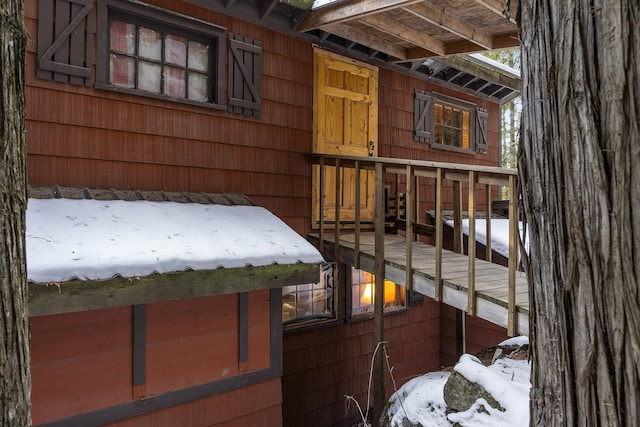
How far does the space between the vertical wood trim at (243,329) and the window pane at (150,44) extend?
8.41 feet

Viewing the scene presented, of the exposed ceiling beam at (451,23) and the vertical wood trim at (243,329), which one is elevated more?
the exposed ceiling beam at (451,23)

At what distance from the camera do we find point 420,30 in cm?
591

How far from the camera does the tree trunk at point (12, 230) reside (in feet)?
3.96

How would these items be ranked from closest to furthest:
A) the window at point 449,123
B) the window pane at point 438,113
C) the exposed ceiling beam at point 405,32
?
the exposed ceiling beam at point 405,32
the window at point 449,123
the window pane at point 438,113

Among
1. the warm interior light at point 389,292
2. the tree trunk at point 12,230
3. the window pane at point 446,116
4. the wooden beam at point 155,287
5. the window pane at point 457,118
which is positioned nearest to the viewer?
the tree trunk at point 12,230

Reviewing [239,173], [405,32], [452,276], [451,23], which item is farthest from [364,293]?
[451,23]

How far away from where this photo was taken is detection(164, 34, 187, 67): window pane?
4.67 metres

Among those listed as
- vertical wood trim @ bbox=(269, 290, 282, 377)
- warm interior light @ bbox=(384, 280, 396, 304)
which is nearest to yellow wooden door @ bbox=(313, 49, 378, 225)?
warm interior light @ bbox=(384, 280, 396, 304)

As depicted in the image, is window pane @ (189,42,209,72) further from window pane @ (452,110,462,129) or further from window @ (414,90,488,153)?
window pane @ (452,110,462,129)

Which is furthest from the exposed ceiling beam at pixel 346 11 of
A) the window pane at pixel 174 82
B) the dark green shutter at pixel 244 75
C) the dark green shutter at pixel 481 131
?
the dark green shutter at pixel 481 131

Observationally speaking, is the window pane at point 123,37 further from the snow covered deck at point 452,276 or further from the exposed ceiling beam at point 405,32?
the snow covered deck at point 452,276

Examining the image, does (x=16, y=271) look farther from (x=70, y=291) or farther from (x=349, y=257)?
(x=349, y=257)

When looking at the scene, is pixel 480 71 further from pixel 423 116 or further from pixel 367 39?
pixel 367 39

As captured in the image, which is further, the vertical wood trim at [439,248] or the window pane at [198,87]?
the window pane at [198,87]
